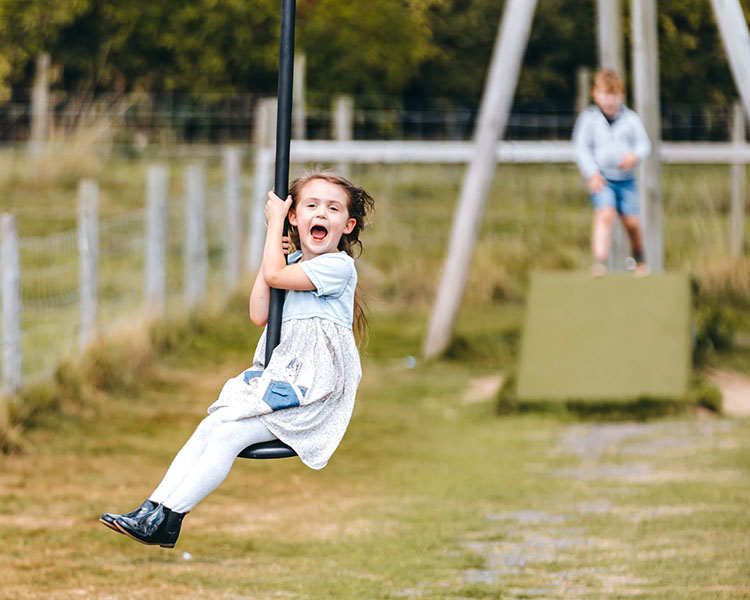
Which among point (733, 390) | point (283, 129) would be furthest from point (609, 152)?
point (283, 129)

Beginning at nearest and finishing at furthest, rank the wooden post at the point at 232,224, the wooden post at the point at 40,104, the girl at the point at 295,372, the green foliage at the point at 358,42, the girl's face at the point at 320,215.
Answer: the girl at the point at 295,372 < the girl's face at the point at 320,215 < the wooden post at the point at 232,224 < the green foliage at the point at 358,42 < the wooden post at the point at 40,104

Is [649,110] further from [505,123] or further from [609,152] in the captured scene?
[609,152]

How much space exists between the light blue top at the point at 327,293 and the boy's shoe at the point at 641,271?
6073mm

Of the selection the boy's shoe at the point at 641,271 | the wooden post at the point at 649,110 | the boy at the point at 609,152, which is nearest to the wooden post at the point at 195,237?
the wooden post at the point at 649,110

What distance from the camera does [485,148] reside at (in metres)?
11.3

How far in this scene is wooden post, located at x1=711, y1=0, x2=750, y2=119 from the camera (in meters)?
6.93

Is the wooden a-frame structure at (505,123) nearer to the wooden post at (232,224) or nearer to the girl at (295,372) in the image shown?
the wooden post at (232,224)

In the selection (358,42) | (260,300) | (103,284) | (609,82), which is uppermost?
(358,42)

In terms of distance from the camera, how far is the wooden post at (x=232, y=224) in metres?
14.6

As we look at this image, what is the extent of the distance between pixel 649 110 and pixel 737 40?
4336 millimetres

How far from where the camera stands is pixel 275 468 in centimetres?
807

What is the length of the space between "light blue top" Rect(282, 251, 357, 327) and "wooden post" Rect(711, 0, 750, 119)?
3077mm

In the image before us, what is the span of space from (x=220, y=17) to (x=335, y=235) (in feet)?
65.1

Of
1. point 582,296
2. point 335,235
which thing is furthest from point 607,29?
point 335,235
